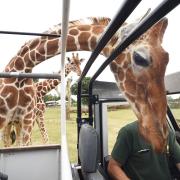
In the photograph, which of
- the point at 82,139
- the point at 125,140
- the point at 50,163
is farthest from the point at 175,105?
the point at 82,139

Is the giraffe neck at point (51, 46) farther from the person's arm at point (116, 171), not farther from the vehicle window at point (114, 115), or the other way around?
the person's arm at point (116, 171)

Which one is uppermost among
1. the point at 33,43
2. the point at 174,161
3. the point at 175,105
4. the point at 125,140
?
the point at 33,43

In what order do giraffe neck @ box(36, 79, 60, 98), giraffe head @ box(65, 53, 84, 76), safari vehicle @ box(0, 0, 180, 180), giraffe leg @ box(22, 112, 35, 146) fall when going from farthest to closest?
giraffe head @ box(65, 53, 84, 76)
giraffe neck @ box(36, 79, 60, 98)
giraffe leg @ box(22, 112, 35, 146)
safari vehicle @ box(0, 0, 180, 180)

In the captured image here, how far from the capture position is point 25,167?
1620mm

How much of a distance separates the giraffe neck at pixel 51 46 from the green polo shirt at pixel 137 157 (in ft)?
7.17

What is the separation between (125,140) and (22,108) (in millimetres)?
2439

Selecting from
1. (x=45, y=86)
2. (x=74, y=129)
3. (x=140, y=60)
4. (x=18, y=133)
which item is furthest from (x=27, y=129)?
(x=74, y=129)

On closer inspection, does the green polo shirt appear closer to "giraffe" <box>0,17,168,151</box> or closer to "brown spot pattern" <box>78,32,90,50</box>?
A: "giraffe" <box>0,17,168,151</box>

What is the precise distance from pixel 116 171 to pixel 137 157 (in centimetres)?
12

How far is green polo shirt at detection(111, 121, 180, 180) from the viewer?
164 centimetres

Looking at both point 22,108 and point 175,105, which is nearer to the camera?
point 175,105

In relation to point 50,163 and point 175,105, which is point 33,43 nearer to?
point 175,105

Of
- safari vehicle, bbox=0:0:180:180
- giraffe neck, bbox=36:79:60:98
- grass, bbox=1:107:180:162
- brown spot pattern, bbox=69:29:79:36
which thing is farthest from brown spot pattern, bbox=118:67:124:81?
giraffe neck, bbox=36:79:60:98

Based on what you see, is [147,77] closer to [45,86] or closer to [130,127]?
[130,127]
